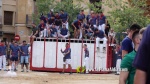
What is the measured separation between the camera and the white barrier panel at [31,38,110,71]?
25172 millimetres

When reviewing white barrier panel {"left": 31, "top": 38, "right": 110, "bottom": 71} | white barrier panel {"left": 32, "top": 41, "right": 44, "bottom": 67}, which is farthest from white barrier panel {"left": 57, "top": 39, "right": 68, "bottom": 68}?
white barrier panel {"left": 32, "top": 41, "right": 44, "bottom": 67}

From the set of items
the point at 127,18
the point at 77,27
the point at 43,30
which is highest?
the point at 127,18

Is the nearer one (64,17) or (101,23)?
(101,23)

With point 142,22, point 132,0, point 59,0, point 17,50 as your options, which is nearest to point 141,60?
point 17,50

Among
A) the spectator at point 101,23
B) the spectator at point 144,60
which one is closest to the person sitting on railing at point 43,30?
the spectator at point 101,23

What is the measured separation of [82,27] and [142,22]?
Result: 7.76 meters

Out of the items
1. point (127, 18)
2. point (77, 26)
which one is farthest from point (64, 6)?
point (77, 26)

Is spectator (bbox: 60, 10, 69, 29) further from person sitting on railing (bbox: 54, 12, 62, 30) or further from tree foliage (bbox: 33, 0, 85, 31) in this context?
tree foliage (bbox: 33, 0, 85, 31)

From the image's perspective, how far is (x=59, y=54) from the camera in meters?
25.4

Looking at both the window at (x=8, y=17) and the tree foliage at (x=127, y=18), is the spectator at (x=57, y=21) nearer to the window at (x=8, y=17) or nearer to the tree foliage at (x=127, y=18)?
the tree foliage at (x=127, y=18)

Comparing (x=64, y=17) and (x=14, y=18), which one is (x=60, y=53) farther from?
(x=14, y=18)

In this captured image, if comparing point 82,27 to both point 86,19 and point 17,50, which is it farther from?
point 17,50

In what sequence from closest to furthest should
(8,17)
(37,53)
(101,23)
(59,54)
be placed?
(59,54) < (101,23) < (37,53) < (8,17)

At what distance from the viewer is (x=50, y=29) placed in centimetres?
2622
